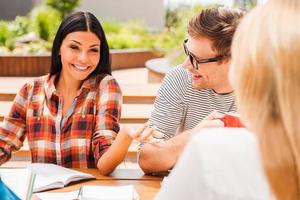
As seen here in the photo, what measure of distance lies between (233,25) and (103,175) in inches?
29.7

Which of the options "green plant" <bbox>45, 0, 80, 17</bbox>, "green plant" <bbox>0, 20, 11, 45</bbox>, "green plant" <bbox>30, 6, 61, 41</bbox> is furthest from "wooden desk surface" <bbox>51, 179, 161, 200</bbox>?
"green plant" <bbox>45, 0, 80, 17</bbox>

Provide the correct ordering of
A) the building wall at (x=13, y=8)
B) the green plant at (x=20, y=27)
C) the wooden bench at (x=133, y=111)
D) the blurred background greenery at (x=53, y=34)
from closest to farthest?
the wooden bench at (x=133, y=111), the blurred background greenery at (x=53, y=34), the green plant at (x=20, y=27), the building wall at (x=13, y=8)

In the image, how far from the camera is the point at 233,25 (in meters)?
2.11

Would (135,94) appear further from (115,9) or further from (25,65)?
(115,9)

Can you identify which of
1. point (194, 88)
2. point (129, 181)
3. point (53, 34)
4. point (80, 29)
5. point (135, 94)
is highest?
point (80, 29)

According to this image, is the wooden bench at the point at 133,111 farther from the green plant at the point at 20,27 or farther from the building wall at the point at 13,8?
the building wall at the point at 13,8

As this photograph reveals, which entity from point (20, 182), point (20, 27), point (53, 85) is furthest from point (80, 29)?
point (20, 27)

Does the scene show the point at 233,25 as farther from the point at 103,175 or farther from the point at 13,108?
the point at 13,108

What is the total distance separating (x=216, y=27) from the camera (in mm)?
2086

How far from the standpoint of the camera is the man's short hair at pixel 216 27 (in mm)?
2086

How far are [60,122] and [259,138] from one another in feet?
5.57

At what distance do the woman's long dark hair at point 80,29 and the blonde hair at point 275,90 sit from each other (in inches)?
63.9

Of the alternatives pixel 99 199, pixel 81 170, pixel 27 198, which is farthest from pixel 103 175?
pixel 27 198

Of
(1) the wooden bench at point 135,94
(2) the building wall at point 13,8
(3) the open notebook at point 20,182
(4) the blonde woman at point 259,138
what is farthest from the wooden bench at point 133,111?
(2) the building wall at point 13,8
